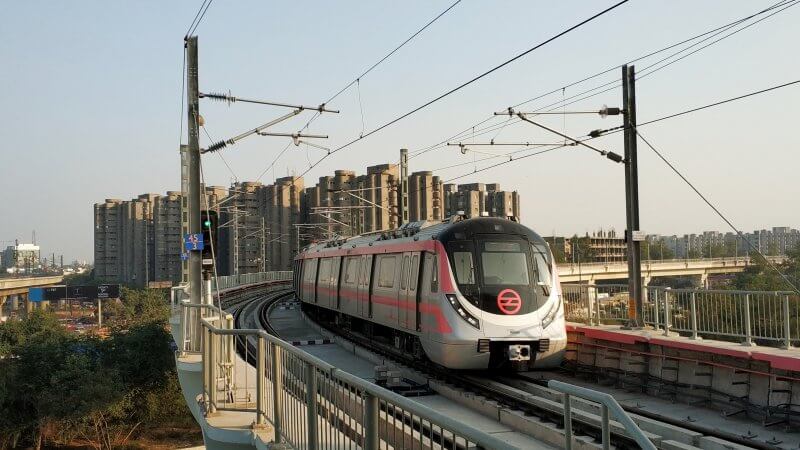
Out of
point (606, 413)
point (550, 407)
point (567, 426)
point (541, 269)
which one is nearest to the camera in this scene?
point (606, 413)

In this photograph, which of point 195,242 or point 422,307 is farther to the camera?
point 195,242

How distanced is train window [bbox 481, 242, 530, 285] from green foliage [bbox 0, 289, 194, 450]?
1624 inches

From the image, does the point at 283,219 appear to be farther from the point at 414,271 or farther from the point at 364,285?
the point at 414,271

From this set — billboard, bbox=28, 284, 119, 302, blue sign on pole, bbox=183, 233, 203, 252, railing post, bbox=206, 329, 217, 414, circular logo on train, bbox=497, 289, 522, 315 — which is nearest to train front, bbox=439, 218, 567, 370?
circular logo on train, bbox=497, 289, 522, 315

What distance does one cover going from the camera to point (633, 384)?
1312cm

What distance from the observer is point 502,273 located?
1320 centimetres

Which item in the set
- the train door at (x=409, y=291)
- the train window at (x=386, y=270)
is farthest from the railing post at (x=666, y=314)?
the train window at (x=386, y=270)

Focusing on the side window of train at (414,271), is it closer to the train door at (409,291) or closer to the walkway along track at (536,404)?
the train door at (409,291)

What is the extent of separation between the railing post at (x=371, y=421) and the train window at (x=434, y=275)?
341 inches

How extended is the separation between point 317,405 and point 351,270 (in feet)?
49.6

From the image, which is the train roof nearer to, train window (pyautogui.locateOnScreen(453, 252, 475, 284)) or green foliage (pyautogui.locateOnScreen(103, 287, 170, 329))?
train window (pyautogui.locateOnScreen(453, 252, 475, 284))

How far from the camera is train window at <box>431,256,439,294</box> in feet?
43.4

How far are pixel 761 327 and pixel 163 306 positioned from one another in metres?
86.6

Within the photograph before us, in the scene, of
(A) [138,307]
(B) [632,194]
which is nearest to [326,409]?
(B) [632,194]
